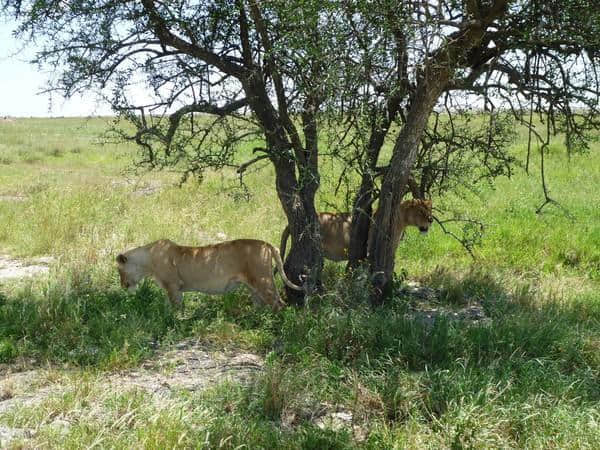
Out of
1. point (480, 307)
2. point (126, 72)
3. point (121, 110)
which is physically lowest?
point (480, 307)

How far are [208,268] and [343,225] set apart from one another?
242cm

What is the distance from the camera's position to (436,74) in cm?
776

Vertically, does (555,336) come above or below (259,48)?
below

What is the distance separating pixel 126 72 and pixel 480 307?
593cm

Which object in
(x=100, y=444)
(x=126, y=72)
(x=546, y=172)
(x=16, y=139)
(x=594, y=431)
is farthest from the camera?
(x=16, y=139)

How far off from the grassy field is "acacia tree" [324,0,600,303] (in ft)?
4.62

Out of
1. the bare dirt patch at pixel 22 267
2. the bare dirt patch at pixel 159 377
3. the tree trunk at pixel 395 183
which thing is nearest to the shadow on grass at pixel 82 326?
the bare dirt patch at pixel 159 377

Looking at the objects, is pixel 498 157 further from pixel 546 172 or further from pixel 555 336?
pixel 546 172

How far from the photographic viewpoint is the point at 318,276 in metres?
8.84

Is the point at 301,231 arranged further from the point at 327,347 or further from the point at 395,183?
the point at 327,347

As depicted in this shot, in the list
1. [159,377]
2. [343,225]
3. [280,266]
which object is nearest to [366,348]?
[280,266]

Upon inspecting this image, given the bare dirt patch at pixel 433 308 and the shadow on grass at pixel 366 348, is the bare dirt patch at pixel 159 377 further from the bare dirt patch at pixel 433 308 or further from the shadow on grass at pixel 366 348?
the bare dirt patch at pixel 433 308

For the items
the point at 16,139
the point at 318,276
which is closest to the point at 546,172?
the point at 318,276

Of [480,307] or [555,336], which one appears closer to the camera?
[555,336]
